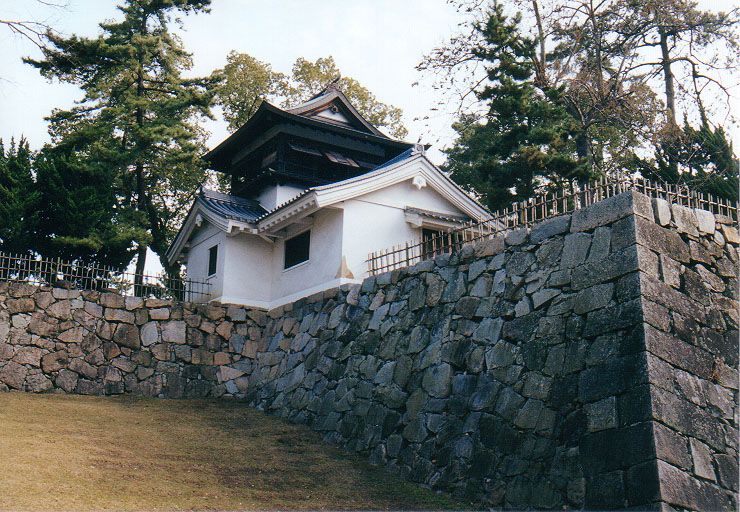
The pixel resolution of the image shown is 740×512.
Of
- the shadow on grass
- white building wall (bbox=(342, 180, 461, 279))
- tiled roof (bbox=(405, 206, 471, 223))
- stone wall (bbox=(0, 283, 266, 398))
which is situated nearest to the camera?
the shadow on grass

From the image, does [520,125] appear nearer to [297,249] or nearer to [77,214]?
[297,249]

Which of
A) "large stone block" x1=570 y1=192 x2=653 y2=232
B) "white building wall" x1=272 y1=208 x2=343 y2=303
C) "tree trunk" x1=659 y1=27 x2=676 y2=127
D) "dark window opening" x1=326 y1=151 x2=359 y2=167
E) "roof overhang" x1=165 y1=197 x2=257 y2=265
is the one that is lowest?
"large stone block" x1=570 y1=192 x2=653 y2=232

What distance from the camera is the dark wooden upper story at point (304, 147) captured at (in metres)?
19.7

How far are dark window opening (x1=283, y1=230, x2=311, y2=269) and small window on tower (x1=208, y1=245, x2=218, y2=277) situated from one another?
202 cm

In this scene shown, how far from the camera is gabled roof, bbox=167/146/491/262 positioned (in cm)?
1619

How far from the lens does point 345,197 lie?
1634 cm

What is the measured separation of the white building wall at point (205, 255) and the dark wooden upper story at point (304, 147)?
72.3 inches

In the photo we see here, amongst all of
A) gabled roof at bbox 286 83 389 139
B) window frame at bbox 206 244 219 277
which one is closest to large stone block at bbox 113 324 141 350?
window frame at bbox 206 244 219 277

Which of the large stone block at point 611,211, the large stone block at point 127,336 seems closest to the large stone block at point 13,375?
the large stone block at point 127,336

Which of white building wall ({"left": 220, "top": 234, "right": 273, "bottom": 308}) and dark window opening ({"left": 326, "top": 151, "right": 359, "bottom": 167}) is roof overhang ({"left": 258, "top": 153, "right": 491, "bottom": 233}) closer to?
white building wall ({"left": 220, "top": 234, "right": 273, "bottom": 308})

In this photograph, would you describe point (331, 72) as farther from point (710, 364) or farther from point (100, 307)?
point (710, 364)

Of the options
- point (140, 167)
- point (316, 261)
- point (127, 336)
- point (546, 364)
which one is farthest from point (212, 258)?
point (546, 364)

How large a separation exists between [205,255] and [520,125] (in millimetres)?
9565

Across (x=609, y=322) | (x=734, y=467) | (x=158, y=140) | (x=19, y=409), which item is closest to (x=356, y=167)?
(x=158, y=140)
